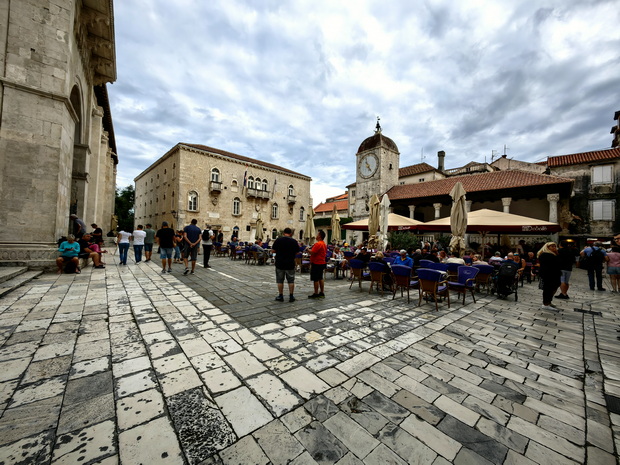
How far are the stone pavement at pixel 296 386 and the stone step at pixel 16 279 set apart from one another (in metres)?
0.62

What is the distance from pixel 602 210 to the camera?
1706cm

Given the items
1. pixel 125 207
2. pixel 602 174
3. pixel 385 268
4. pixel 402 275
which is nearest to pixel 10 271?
pixel 385 268

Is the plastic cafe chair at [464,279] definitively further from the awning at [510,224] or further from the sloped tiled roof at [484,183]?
the sloped tiled roof at [484,183]

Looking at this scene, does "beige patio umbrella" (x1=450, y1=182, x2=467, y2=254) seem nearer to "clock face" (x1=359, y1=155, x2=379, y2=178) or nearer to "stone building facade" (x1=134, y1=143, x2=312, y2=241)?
"stone building facade" (x1=134, y1=143, x2=312, y2=241)

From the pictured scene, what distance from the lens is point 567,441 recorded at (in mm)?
1787

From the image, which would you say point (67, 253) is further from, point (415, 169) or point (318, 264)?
point (415, 169)

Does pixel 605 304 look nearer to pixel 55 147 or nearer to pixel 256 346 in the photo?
pixel 256 346

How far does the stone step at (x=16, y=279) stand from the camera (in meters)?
4.59

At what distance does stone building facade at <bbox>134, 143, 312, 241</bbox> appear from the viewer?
78.7ft

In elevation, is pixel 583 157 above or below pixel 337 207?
above

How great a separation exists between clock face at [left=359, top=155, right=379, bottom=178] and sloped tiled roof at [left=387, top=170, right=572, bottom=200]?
3973mm

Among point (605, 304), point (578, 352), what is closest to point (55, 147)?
point (578, 352)

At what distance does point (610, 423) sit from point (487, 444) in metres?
1.27

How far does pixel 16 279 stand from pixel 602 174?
30468 millimetres
